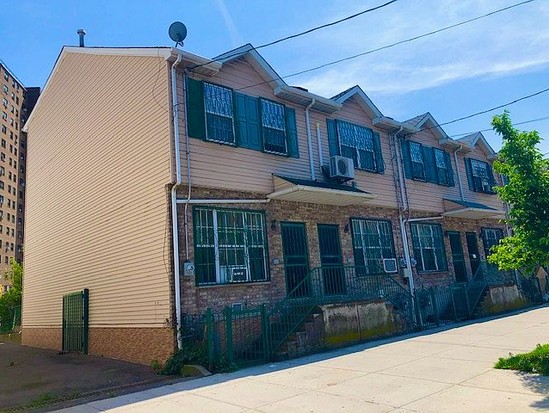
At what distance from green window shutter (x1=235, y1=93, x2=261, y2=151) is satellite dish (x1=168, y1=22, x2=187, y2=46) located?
2.01 meters

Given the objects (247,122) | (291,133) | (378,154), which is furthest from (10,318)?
(378,154)

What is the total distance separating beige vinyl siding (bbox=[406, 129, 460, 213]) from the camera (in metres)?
17.0

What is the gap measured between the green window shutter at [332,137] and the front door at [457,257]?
695 centimetres

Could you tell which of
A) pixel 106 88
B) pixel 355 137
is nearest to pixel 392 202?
pixel 355 137

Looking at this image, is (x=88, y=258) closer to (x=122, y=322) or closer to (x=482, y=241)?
(x=122, y=322)

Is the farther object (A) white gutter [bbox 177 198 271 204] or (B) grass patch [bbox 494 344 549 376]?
(A) white gutter [bbox 177 198 271 204]

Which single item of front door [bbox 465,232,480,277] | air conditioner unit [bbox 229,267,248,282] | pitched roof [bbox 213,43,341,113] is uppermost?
pitched roof [bbox 213,43,341,113]

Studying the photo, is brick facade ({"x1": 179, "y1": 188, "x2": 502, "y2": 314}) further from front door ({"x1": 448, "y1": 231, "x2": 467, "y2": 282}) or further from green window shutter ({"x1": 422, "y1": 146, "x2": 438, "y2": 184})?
green window shutter ({"x1": 422, "y1": 146, "x2": 438, "y2": 184})

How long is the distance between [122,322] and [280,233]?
4.74 m

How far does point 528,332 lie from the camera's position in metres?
10.8

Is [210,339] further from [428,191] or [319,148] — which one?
[428,191]

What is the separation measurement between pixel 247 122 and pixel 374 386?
7799 millimetres

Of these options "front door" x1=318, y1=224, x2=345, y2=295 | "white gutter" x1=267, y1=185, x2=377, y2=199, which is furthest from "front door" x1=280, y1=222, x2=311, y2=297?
"white gutter" x1=267, y1=185, x2=377, y2=199

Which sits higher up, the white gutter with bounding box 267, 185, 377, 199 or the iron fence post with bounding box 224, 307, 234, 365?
the white gutter with bounding box 267, 185, 377, 199
